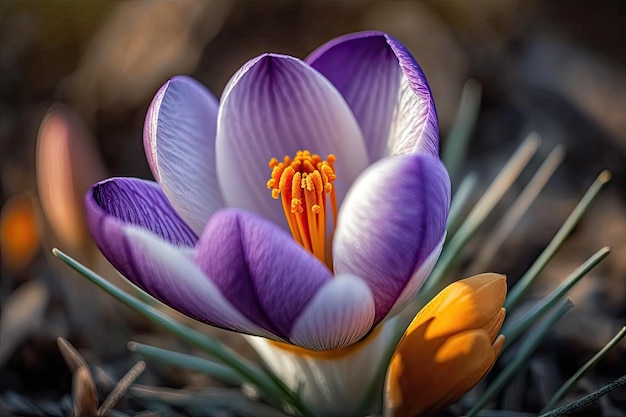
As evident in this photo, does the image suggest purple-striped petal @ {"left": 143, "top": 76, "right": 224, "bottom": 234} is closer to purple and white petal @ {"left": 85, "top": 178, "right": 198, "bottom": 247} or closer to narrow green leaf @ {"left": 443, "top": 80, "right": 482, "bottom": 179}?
purple and white petal @ {"left": 85, "top": 178, "right": 198, "bottom": 247}

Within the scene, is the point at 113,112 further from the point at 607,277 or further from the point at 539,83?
the point at 607,277

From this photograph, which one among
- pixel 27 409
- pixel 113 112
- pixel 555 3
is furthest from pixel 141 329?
pixel 555 3

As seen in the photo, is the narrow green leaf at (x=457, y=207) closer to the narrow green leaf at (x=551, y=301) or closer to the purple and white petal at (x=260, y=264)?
the narrow green leaf at (x=551, y=301)

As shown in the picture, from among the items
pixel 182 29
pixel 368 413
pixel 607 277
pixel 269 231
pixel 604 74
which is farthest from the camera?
pixel 182 29

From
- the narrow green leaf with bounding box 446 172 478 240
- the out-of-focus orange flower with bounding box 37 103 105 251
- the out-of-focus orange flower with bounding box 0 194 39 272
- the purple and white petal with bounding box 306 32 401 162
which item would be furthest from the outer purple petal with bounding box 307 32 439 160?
the out-of-focus orange flower with bounding box 0 194 39 272

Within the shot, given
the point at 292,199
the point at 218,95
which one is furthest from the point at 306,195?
the point at 218,95
